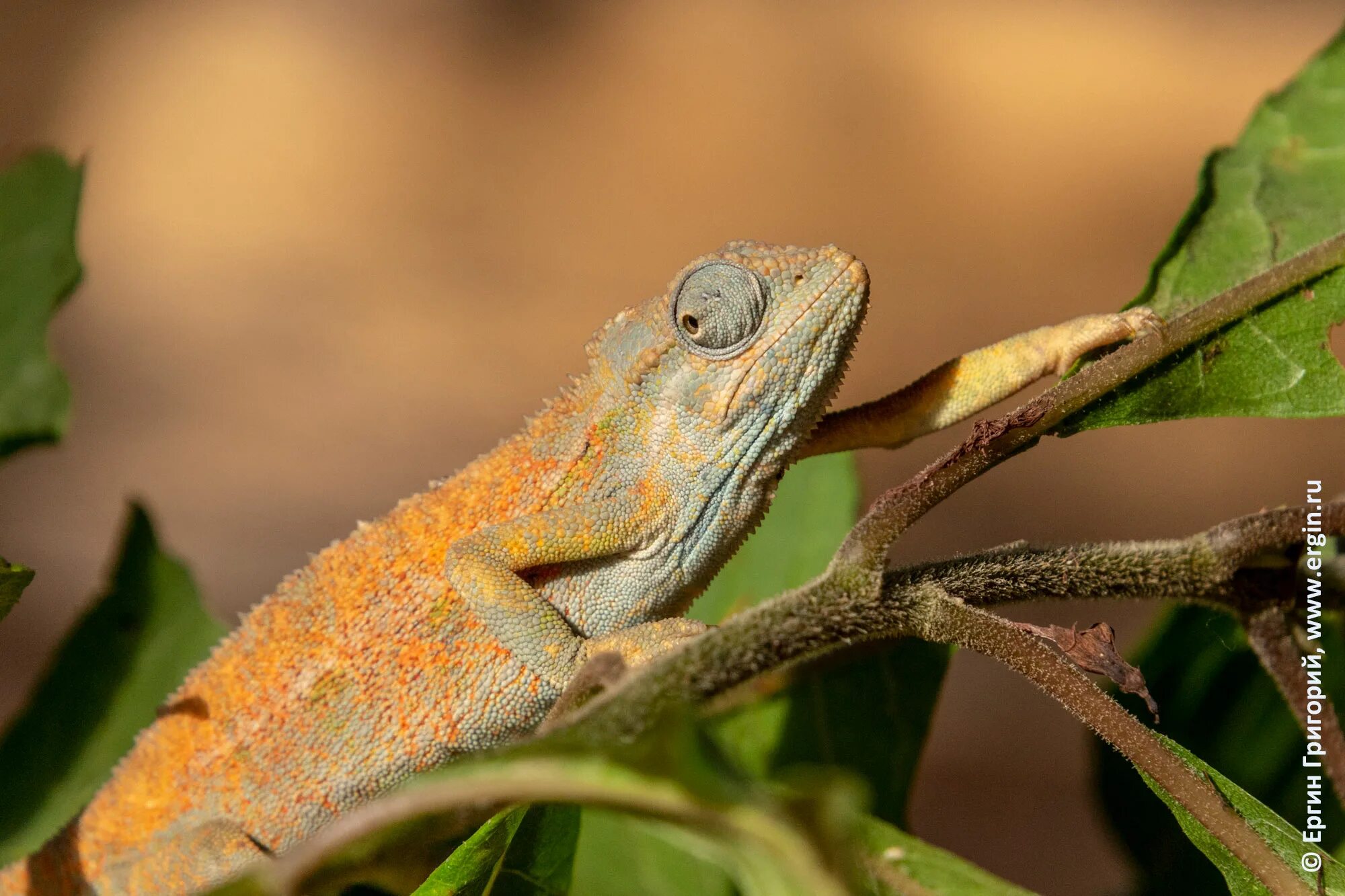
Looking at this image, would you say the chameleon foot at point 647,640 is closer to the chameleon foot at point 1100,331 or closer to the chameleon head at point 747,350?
the chameleon head at point 747,350

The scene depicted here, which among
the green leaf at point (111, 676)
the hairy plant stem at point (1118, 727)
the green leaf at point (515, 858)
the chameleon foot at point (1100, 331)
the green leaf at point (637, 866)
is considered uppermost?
the chameleon foot at point (1100, 331)

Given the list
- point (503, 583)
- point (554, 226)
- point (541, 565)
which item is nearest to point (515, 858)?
point (503, 583)

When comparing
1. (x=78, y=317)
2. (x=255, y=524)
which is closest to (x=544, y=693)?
(x=255, y=524)

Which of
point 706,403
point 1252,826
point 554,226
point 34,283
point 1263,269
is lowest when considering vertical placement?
point 34,283

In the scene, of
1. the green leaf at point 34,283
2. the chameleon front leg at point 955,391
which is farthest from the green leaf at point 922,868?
the green leaf at point 34,283

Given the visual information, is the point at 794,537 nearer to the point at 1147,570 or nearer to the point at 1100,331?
the point at 1100,331
